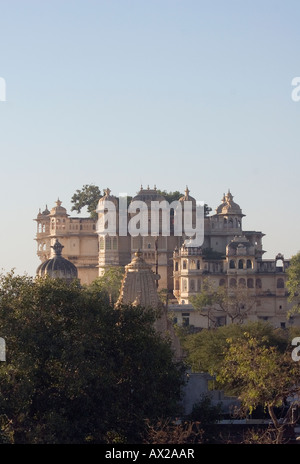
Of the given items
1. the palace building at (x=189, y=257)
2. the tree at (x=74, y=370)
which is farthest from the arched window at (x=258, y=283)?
the tree at (x=74, y=370)

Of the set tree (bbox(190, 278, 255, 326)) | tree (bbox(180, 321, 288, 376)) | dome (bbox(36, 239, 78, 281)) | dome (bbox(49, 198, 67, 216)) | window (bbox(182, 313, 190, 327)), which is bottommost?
Result: tree (bbox(180, 321, 288, 376))

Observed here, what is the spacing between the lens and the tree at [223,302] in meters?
90.9

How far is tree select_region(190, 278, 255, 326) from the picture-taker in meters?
90.9

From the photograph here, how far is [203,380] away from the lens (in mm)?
40469

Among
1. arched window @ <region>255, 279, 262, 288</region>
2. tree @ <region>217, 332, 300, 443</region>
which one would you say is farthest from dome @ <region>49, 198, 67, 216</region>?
tree @ <region>217, 332, 300, 443</region>

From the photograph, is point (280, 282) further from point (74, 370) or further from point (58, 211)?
point (74, 370)

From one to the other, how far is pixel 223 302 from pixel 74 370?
6040 cm

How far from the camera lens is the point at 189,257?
95.5m

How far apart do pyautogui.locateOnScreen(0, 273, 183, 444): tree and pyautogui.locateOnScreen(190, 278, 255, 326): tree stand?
179ft

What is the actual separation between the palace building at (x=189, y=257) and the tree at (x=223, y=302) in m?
0.26

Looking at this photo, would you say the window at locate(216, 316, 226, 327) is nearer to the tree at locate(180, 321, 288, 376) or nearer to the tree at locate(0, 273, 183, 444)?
the tree at locate(180, 321, 288, 376)

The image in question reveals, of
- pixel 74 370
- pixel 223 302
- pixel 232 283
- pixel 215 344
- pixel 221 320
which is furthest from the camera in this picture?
pixel 232 283

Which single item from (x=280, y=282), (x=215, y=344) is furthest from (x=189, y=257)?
(x=215, y=344)

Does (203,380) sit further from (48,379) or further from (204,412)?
(48,379)
